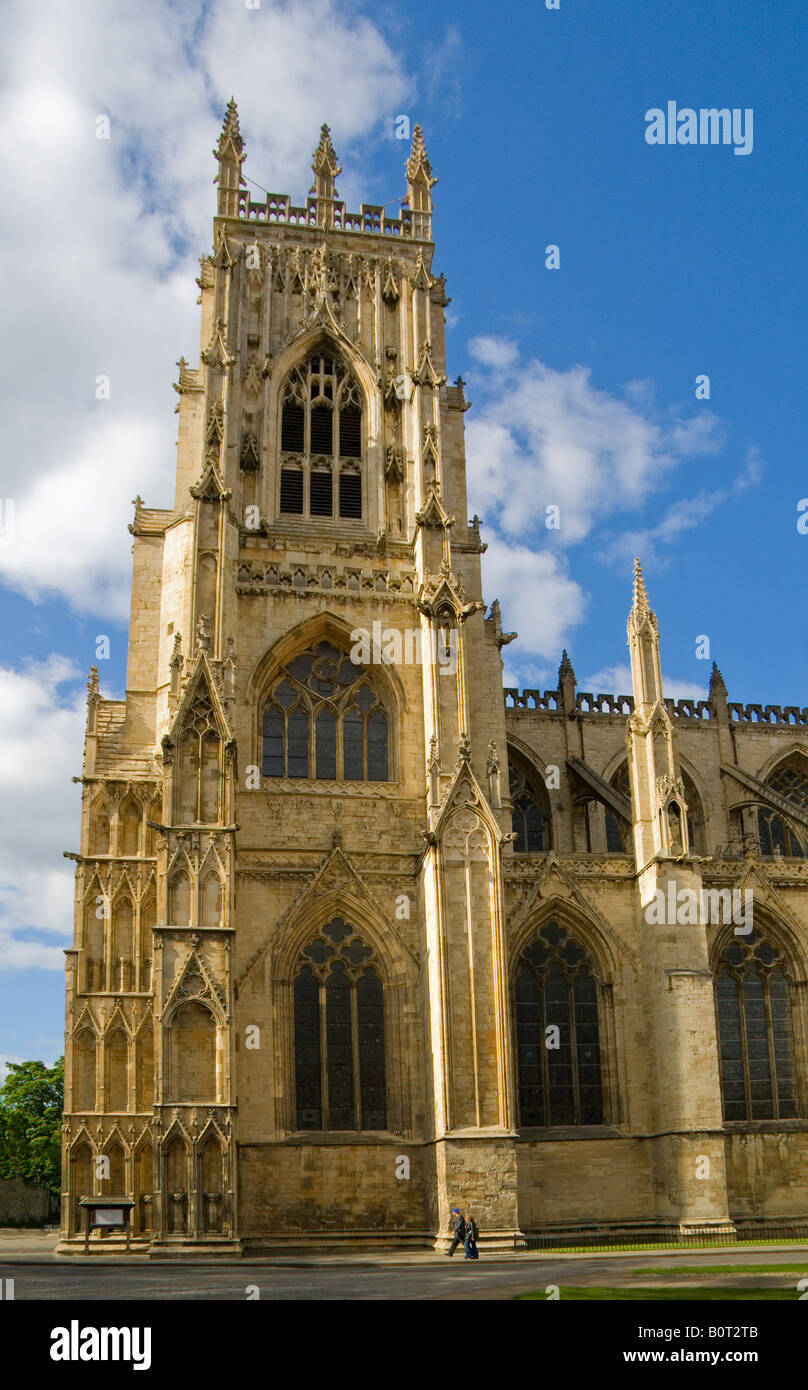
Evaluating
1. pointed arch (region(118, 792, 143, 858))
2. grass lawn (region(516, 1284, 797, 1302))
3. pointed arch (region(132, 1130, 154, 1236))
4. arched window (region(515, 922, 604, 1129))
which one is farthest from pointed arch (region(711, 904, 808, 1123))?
grass lawn (region(516, 1284, 797, 1302))

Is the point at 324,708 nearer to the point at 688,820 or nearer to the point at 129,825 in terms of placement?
the point at 129,825

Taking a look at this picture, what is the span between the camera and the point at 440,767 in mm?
28938

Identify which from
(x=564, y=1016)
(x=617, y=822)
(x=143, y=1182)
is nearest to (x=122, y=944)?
(x=143, y=1182)

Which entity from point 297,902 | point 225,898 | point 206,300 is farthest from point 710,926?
point 206,300

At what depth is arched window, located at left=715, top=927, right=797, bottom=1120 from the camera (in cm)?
3039

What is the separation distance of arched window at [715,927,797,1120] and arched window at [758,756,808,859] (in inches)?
228

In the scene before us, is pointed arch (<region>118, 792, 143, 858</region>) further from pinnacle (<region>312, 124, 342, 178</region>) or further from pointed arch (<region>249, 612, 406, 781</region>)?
pinnacle (<region>312, 124, 342, 178</region>)

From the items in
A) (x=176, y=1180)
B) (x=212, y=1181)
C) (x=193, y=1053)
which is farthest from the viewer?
(x=193, y=1053)

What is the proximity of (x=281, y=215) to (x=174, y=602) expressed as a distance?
42.4 feet

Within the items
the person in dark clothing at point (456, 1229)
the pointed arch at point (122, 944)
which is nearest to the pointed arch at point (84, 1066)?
the pointed arch at point (122, 944)

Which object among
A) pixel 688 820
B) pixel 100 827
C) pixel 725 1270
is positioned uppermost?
pixel 688 820

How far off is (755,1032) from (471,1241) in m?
10.6

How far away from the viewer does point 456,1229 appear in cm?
2427

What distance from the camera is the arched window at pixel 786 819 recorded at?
39.5 meters
